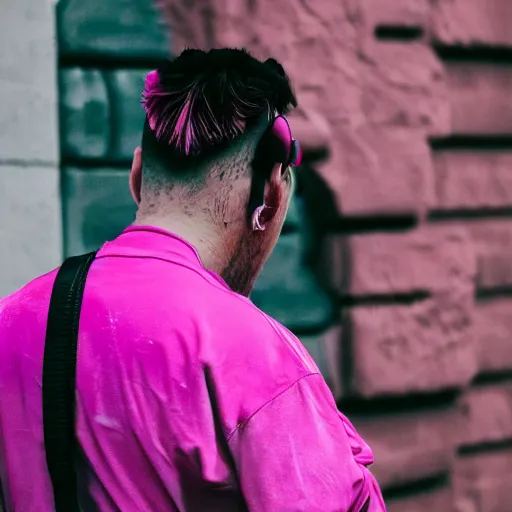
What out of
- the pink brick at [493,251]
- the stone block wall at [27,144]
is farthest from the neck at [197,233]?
the pink brick at [493,251]

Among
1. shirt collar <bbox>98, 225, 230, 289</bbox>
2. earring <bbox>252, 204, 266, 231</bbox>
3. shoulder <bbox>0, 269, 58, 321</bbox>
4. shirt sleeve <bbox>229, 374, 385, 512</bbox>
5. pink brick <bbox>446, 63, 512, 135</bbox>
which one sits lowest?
shirt sleeve <bbox>229, 374, 385, 512</bbox>

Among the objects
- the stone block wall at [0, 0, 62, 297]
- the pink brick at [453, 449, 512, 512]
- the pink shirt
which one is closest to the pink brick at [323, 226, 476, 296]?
the pink brick at [453, 449, 512, 512]

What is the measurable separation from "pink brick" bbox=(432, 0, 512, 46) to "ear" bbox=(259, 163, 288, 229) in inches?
74.0

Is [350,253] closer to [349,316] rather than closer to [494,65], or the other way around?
[349,316]

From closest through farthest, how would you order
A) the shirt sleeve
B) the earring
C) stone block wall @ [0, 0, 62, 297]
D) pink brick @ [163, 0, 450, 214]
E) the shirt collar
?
the shirt sleeve
the shirt collar
the earring
stone block wall @ [0, 0, 62, 297]
pink brick @ [163, 0, 450, 214]

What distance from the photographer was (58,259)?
2750 mm

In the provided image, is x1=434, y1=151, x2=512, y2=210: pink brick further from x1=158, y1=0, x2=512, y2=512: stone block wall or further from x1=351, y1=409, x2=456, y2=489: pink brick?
x1=351, y1=409, x2=456, y2=489: pink brick

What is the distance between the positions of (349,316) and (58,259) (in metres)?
1.02

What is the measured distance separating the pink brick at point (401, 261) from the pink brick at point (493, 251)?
0.11m

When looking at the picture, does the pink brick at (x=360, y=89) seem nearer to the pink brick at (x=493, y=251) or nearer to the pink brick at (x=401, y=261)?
the pink brick at (x=401, y=261)

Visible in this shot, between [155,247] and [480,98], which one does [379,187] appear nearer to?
[480,98]

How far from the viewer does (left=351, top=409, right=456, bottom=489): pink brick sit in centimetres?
307

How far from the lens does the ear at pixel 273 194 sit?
1496mm

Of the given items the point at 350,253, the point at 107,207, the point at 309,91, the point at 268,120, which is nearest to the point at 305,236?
the point at 350,253
